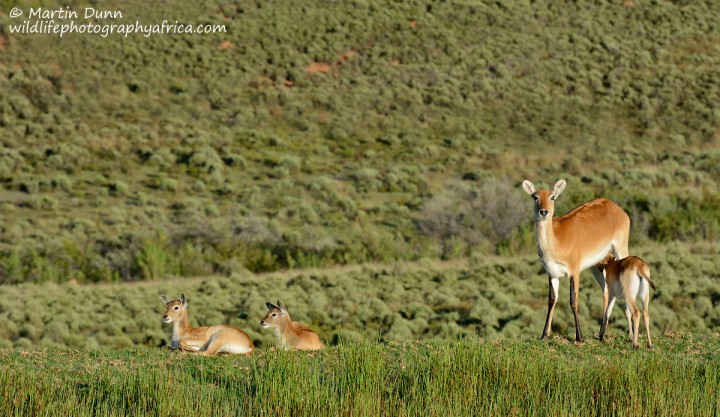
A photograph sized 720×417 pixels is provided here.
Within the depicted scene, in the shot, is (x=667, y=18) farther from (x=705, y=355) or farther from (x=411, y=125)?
(x=705, y=355)

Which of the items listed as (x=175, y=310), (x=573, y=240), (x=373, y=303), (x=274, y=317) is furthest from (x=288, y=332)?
(x=373, y=303)

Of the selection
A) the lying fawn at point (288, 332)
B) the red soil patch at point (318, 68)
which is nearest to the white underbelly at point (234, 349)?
the lying fawn at point (288, 332)

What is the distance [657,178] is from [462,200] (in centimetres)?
1009

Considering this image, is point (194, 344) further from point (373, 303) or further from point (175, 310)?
point (373, 303)

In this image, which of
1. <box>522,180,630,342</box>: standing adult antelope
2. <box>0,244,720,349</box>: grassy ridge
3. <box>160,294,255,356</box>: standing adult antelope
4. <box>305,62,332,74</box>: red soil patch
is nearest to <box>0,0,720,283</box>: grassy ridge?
<box>305,62,332,74</box>: red soil patch

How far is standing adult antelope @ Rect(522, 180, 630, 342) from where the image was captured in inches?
463

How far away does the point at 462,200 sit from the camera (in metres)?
38.1

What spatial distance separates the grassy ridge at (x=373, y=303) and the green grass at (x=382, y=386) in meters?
8.65

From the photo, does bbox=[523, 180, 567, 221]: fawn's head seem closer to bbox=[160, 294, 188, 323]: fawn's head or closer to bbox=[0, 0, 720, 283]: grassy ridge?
bbox=[160, 294, 188, 323]: fawn's head

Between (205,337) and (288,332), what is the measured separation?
1.10m

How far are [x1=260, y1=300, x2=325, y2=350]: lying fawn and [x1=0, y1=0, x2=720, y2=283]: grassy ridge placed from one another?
58.8ft

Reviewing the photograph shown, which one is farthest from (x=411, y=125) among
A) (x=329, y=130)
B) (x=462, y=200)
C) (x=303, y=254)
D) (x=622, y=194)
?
(x=303, y=254)

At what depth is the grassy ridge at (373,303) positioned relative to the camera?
20.6 meters

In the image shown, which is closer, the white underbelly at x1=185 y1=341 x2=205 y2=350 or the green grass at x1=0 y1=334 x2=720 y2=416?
the green grass at x1=0 y1=334 x2=720 y2=416
